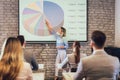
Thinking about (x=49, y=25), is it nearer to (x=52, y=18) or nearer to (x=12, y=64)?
(x=52, y=18)

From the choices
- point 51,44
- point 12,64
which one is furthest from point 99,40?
point 51,44

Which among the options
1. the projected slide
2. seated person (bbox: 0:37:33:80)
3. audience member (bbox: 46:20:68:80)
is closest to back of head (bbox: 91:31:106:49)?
seated person (bbox: 0:37:33:80)

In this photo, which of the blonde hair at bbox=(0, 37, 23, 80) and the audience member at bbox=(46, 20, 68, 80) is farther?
the audience member at bbox=(46, 20, 68, 80)

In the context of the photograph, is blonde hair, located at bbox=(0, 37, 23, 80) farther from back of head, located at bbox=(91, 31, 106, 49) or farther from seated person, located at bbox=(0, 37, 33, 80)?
back of head, located at bbox=(91, 31, 106, 49)

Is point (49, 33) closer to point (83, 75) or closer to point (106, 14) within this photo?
point (106, 14)

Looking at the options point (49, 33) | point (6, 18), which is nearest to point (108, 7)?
point (49, 33)

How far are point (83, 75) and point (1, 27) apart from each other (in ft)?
17.2

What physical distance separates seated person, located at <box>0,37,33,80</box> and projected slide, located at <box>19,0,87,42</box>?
4.78 metres

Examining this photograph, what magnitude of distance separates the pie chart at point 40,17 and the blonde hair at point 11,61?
4810 mm

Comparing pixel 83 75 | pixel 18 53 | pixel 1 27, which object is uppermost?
pixel 1 27

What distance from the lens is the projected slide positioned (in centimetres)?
728

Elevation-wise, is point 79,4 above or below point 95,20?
above

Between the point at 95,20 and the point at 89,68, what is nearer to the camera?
the point at 89,68

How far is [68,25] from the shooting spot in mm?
7383
